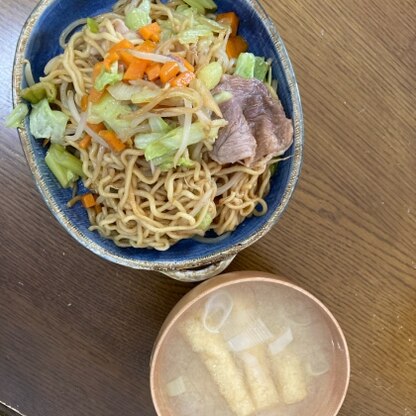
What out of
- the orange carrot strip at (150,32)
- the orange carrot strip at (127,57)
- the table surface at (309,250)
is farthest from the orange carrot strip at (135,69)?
the table surface at (309,250)

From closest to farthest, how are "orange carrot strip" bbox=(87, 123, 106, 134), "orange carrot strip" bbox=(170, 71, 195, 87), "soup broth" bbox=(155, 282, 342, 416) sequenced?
"orange carrot strip" bbox=(170, 71, 195, 87) < "orange carrot strip" bbox=(87, 123, 106, 134) < "soup broth" bbox=(155, 282, 342, 416)

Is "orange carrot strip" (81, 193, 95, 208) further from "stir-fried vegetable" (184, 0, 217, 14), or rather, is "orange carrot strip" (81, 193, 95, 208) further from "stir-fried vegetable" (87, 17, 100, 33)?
"stir-fried vegetable" (184, 0, 217, 14)

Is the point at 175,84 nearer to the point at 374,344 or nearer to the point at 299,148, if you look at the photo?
the point at 299,148

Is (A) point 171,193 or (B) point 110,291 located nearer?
(A) point 171,193

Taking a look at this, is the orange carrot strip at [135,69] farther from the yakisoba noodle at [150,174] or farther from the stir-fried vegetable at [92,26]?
the stir-fried vegetable at [92,26]

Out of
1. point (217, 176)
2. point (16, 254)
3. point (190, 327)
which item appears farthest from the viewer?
point (16, 254)

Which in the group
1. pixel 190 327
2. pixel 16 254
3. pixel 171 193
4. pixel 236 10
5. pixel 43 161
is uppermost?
pixel 236 10

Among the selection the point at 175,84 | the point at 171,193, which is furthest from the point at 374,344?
the point at 175,84

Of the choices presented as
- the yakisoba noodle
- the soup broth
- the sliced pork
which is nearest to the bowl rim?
the soup broth

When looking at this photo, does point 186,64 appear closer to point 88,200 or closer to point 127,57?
point 127,57
